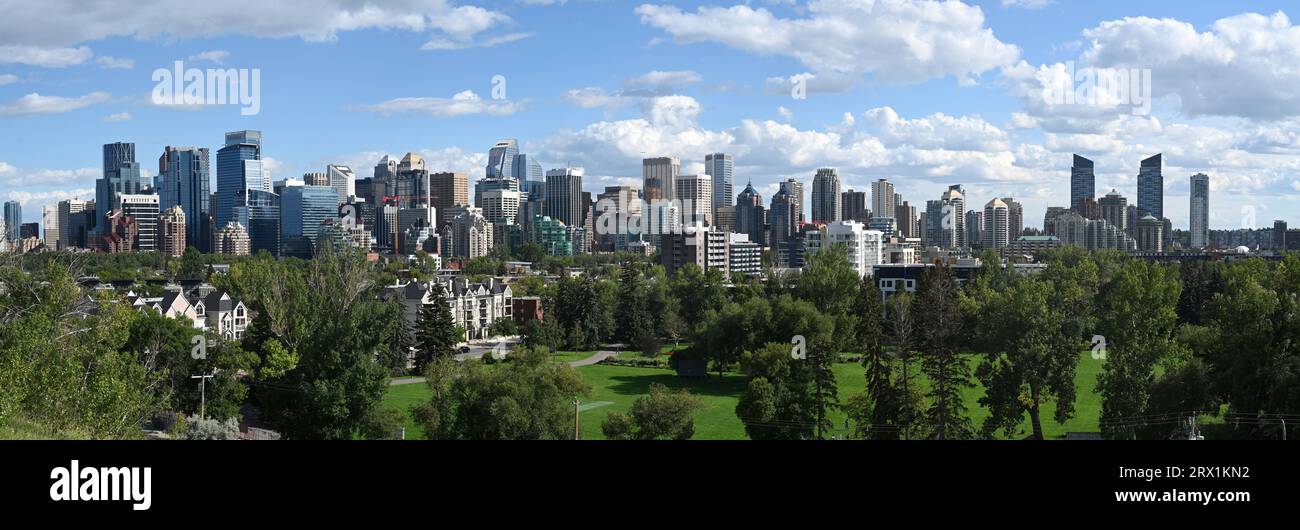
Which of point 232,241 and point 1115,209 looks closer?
point 232,241

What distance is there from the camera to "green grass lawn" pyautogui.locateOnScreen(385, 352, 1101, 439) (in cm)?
1908

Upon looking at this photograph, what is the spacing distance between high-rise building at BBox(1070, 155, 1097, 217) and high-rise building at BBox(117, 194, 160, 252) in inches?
4267

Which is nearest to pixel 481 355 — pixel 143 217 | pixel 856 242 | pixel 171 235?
pixel 856 242

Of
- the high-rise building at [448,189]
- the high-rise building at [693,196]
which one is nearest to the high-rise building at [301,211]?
the high-rise building at [448,189]

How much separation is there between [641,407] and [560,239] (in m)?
93.2

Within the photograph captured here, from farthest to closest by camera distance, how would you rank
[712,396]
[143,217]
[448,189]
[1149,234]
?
[448,189], [1149,234], [143,217], [712,396]

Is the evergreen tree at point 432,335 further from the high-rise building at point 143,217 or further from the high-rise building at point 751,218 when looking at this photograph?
the high-rise building at point 751,218

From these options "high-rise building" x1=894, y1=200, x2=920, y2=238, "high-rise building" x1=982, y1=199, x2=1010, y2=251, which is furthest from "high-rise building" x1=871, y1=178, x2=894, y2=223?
"high-rise building" x1=982, y1=199, x2=1010, y2=251

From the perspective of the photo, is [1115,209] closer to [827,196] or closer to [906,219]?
[906,219]

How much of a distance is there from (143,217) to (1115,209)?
110305mm

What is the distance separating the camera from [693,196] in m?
124

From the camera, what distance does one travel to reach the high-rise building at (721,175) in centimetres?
14388
